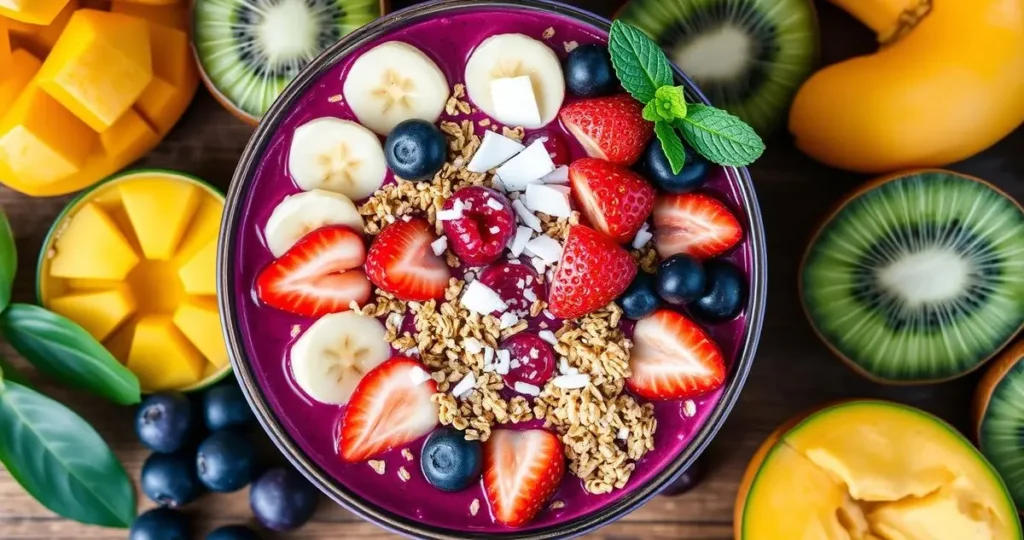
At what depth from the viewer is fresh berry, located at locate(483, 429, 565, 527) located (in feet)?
4.03

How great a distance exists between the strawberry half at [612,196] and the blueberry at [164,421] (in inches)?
32.1

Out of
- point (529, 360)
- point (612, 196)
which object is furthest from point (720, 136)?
point (529, 360)

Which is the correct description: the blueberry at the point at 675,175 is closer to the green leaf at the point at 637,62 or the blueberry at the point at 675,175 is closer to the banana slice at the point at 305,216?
the green leaf at the point at 637,62

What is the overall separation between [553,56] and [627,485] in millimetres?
624

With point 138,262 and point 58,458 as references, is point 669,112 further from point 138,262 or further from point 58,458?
point 58,458

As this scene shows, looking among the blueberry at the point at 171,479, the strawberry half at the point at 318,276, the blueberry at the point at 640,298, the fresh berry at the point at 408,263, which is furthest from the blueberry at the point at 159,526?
the blueberry at the point at 640,298

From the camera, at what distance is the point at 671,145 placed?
3.98 ft

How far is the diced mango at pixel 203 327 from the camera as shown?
5.12 feet

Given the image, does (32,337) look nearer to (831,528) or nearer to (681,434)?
(681,434)

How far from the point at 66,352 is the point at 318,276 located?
0.58 meters

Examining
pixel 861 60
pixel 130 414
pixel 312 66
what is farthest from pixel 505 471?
pixel 861 60

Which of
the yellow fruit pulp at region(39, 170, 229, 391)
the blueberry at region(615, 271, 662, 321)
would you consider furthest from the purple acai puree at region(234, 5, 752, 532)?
the yellow fruit pulp at region(39, 170, 229, 391)

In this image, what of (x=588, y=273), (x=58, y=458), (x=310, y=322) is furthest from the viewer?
(x=58, y=458)

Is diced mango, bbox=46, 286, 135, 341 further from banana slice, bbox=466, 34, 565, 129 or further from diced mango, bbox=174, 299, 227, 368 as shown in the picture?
banana slice, bbox=466, 34, 565, 129
